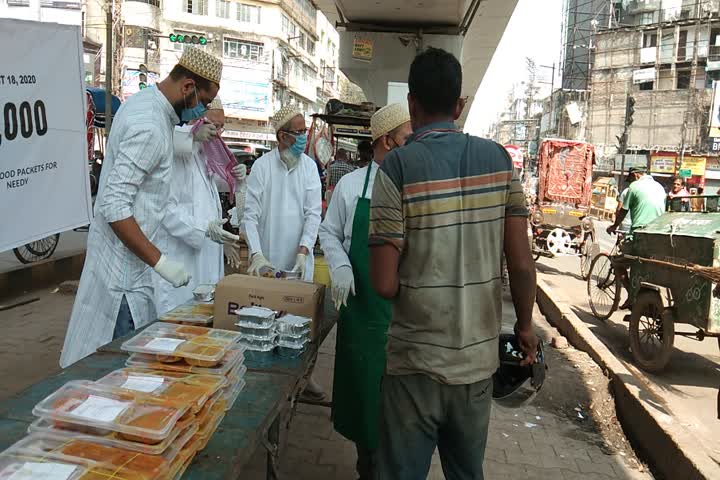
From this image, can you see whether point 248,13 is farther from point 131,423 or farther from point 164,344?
point 131,423

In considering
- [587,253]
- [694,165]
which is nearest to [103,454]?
[587,253]

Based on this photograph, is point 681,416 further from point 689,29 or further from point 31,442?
point 689,29

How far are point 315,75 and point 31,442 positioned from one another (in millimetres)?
56478

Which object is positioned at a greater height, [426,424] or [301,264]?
[301,264]

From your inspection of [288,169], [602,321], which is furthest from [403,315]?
[602,321]

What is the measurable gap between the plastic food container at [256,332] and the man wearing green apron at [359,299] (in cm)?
45

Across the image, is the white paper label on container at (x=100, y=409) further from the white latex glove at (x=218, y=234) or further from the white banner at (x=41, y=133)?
the white banner at (x=41, y=133)

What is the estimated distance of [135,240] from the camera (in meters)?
2.15

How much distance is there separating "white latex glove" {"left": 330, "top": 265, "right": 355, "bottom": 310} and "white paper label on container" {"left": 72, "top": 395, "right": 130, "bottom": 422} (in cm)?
126

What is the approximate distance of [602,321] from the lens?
24.7 ft

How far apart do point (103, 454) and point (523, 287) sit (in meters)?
1.27

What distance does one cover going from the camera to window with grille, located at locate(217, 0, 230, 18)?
39.6 m

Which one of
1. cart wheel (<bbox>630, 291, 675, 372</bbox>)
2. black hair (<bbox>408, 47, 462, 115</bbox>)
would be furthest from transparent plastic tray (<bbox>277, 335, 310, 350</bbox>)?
cart wheel (<bbox>630, 291, 675, 372</bbox>)

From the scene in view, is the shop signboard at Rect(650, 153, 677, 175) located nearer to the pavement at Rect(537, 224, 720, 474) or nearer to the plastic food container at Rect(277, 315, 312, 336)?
the pavement at Rect(537, 224, 720, 474)
